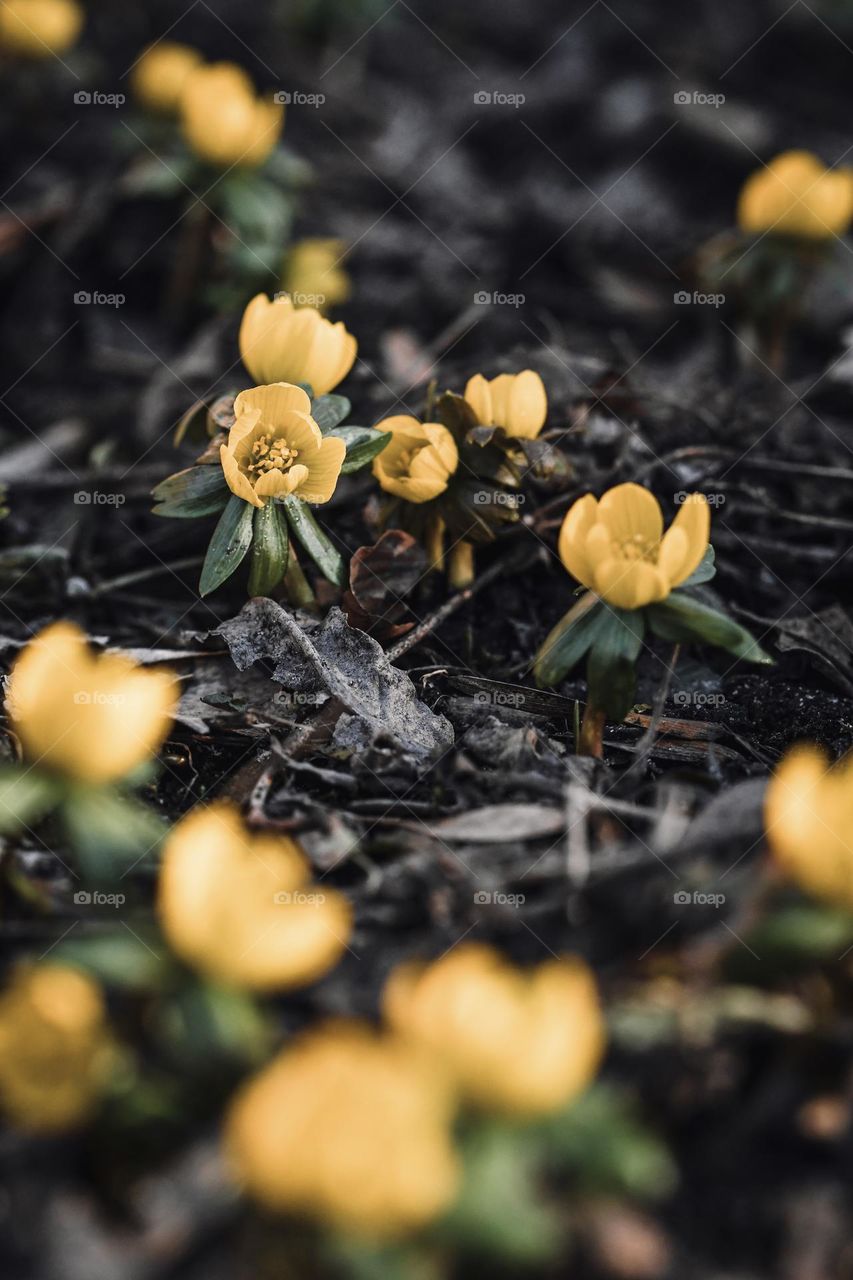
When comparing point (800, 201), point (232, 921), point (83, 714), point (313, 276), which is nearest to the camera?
point (232, 921)

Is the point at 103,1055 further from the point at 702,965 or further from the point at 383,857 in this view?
the point at 702,965

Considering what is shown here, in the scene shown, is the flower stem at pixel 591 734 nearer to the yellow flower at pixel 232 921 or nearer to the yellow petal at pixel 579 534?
the yellow petal at pixel 579 534

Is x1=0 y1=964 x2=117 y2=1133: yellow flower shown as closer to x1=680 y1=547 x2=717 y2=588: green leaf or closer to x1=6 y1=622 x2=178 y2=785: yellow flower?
x1=6 y1=622 x2=178 y2=785: yellow flower


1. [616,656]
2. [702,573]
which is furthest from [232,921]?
[702,573]

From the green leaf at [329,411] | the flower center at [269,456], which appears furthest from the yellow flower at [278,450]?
the green leaf at [329,411]
